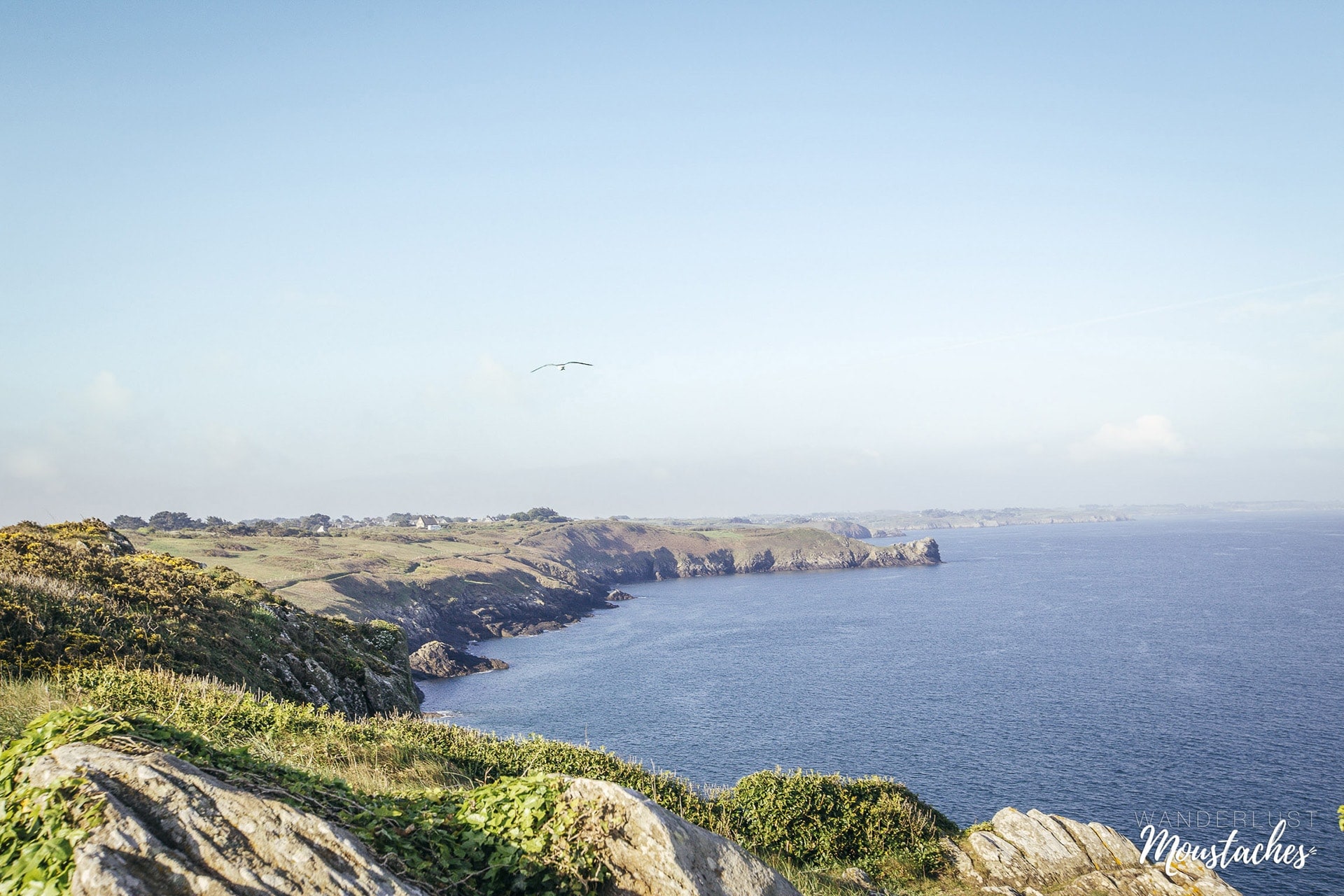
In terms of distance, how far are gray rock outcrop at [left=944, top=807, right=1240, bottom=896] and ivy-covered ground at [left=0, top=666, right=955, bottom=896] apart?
4.62 ft

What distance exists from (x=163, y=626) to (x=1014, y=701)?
71.7 meters

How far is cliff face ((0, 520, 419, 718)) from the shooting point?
20859mm

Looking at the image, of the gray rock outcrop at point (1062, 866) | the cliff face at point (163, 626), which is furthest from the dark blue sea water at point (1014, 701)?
the cliff face at point (163, 626)

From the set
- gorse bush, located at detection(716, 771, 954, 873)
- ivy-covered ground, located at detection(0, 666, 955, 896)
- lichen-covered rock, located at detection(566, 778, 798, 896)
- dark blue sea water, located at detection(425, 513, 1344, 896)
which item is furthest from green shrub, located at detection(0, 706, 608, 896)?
dark blue sea water, located at detection(425, 513, 1344, 896)

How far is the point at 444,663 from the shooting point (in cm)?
10594

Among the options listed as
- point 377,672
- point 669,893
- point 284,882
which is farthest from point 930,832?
point 377,672

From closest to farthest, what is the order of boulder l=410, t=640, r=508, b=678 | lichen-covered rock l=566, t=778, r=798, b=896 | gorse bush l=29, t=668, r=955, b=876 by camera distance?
1. lichen-covered rock l=566, t=778, r=798, b=896
2. gorse bush l=29, t=668, r=955, b=876
3. boulder l=410, t=640, r=508, b=678

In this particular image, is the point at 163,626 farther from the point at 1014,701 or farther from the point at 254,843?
the point at 1014,701

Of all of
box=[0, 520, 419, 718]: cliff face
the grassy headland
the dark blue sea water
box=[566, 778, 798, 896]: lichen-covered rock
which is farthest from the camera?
the dark blue sea water

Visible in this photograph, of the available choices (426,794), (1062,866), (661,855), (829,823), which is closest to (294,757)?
(426,794)

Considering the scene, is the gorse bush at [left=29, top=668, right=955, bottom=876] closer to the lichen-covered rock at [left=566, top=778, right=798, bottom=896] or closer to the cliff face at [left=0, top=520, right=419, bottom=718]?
the cliff face at [left=0, top=520, right=419, bottom=718]

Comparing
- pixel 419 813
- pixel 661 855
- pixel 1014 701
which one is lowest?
pixel 1014 701

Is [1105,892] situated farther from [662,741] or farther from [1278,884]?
[662,741]

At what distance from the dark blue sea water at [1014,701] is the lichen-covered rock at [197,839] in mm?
48151
